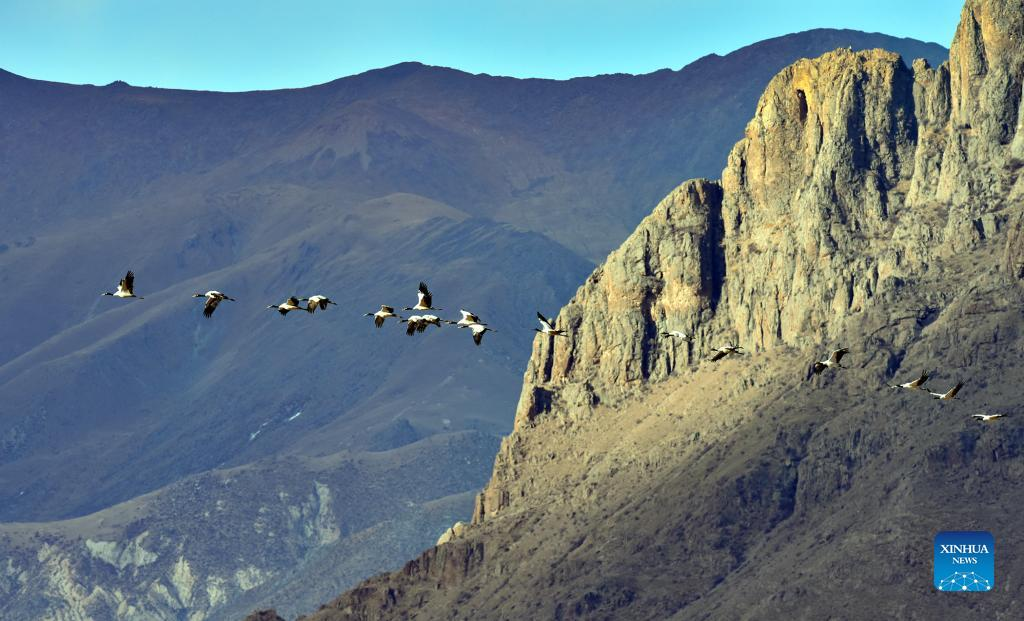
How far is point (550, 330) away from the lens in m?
139

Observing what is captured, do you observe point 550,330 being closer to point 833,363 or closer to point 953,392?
point 833,363

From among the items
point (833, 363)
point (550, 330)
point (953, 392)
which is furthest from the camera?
point (550, 330)

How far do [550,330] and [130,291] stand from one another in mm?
23652

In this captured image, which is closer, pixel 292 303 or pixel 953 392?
pixel 953 392

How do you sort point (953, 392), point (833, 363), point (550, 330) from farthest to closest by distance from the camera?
1. point (550, 330)
2. point (833, 363)
3. point (953, 392)

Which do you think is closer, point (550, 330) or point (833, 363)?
point (833, 363)

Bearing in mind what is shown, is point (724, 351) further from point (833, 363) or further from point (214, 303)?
point (214, 303)

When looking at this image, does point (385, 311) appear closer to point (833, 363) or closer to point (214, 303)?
point (214, 303)

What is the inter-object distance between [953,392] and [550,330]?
28187 mm

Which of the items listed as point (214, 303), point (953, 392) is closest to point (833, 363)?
point (953, 392)

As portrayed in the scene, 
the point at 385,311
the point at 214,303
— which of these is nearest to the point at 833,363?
the point at 385,311

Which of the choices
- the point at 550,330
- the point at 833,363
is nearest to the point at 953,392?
the point at 833,363

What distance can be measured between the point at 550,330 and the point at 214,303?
763 inches

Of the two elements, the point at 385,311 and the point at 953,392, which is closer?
the point at 953,392
